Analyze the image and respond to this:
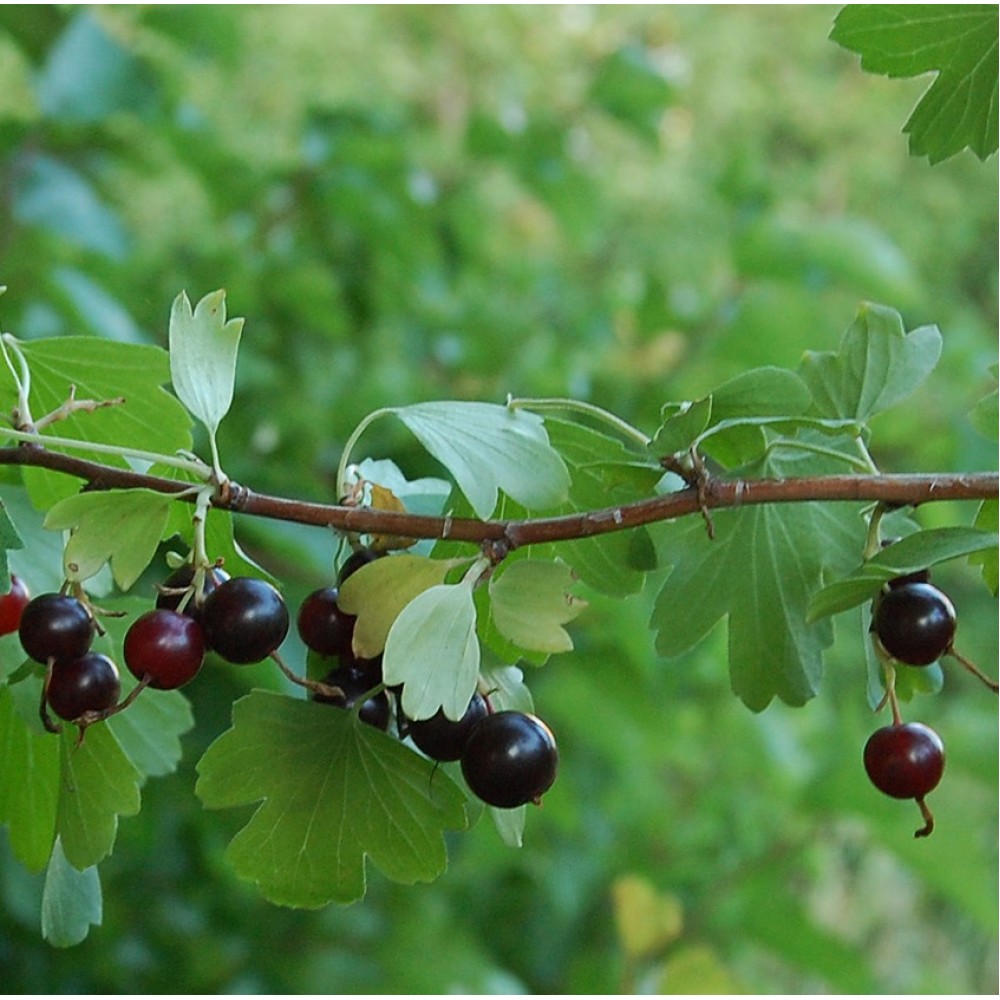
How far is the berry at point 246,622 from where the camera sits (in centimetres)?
35

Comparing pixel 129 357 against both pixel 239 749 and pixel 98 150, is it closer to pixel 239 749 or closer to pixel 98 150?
pixel 239 749

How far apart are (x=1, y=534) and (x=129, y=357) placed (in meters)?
0.08

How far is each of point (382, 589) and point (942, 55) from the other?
243mm

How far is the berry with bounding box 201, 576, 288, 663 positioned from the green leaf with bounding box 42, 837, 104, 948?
0.12 m

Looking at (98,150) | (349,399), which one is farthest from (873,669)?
(98,150)

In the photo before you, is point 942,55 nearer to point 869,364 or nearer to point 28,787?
point 869,364

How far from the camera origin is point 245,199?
1340 mm

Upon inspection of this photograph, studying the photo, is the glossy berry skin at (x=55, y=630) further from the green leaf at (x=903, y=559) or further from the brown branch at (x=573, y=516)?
the green leaf at (x=903, y=559)

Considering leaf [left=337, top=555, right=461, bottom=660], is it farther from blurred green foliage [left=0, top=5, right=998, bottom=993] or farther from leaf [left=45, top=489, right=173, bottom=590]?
blurred green foliage [left=0, top=5, right=998, bottom=993]

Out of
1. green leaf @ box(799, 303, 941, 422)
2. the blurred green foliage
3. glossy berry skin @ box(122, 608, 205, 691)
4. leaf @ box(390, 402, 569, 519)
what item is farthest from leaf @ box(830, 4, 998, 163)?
the blurred green foliage

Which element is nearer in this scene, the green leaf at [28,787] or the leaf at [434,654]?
the leaf at [434,654]

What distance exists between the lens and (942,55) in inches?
16.8

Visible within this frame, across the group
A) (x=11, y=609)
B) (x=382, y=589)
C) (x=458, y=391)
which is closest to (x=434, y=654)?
(x=382, y=589)

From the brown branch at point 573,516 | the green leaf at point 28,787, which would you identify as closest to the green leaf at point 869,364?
the brown branch at point 573,516
